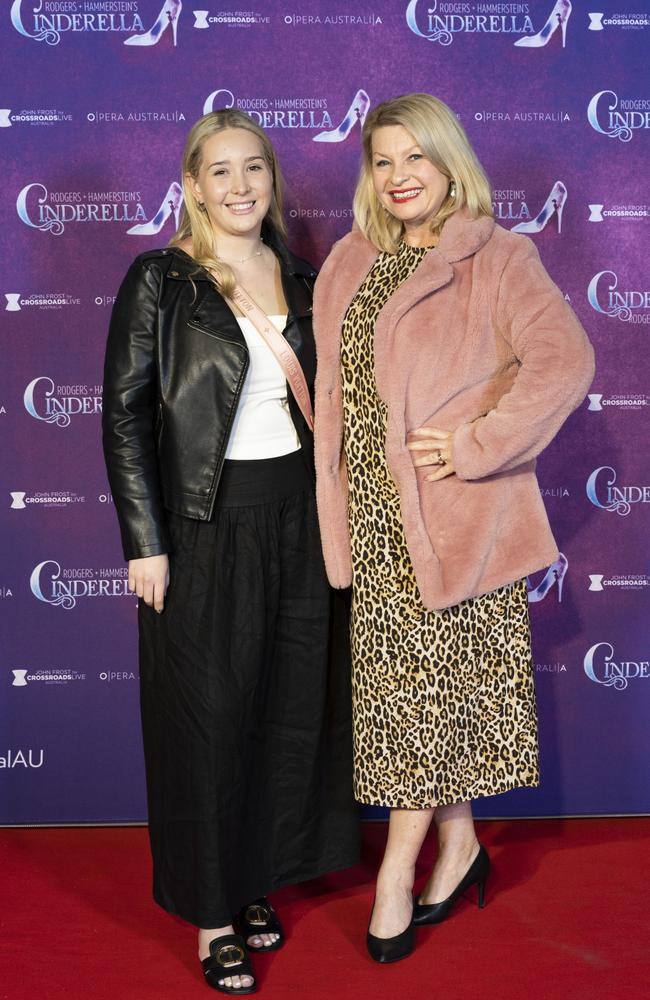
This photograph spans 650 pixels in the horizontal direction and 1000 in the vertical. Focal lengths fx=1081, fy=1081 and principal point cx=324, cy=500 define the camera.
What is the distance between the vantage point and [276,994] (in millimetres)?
2641

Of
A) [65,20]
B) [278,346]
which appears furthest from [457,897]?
[65,20]

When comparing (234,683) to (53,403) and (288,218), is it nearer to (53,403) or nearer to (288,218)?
(53,403)

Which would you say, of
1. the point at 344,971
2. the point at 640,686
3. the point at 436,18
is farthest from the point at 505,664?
the point at 436,18

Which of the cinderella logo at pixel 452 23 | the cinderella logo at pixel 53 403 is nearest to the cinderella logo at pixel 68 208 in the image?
the cinderella logo at pixel 53 403

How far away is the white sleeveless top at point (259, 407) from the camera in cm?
268

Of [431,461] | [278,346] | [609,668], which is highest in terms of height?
[278,346]

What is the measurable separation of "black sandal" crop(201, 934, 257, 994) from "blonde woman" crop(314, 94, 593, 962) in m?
0.33

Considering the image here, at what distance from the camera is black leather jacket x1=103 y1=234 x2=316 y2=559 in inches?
103

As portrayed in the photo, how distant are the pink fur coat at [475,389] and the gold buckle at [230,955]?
995 millimetres

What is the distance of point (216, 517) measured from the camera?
2695 mm

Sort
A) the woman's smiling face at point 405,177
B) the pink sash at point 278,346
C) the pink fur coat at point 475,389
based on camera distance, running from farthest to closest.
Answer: the pink sash at point 278,346 < the woman's smiling face at point 405,177 < the pink fur coat at point 475,389

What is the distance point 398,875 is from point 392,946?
0.18 metres

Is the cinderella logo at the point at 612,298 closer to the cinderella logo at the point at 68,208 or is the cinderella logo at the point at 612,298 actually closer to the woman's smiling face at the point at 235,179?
the woman's smiling face at the point at 235,179

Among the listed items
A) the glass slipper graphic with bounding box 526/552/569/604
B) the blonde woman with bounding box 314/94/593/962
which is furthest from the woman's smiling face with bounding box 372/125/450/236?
the glass slipper graphic with bounding box 526/552/569/604
